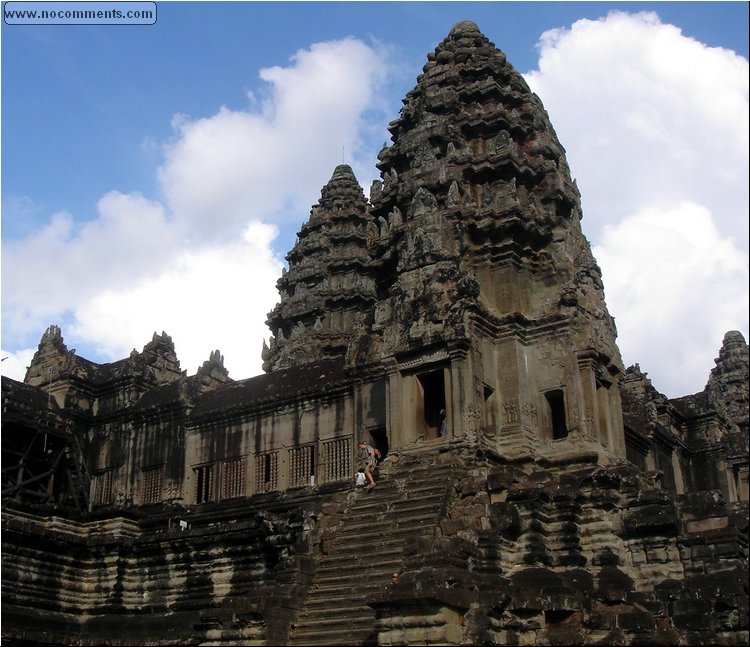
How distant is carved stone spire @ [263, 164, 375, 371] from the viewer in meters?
43.0

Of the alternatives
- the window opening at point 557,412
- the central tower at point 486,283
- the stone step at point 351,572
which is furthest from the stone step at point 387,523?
the window opening at point 557,412

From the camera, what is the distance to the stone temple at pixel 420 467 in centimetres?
1853

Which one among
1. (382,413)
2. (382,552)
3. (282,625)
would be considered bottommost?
(282,625)

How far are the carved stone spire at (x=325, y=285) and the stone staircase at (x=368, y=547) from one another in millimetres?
19882

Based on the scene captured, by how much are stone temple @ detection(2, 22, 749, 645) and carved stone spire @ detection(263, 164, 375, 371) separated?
27.7 feet

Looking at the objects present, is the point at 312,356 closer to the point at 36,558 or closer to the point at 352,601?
the point at 36,558

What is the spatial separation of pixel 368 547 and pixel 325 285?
25824 millimetres

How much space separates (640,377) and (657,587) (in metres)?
18.4

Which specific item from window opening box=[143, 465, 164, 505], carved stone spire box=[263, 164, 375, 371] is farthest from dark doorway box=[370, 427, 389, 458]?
carved stone spire box=[263, 164, 375, 371]

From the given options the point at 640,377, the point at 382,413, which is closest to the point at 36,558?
the point at 382,413

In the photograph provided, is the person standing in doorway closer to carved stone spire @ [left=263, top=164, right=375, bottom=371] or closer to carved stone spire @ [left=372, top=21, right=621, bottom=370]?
carved stone spire @ [left=372, top=21, right=621, bottom=370]

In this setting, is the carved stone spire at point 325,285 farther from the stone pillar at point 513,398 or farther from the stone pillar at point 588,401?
the stone pillar at point 588,401

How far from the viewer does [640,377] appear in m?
36.6

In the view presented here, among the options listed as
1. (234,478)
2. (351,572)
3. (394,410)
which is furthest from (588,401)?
(234,478)
